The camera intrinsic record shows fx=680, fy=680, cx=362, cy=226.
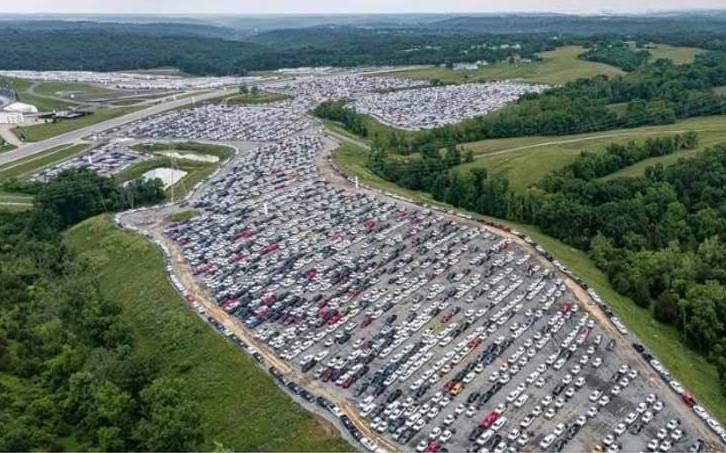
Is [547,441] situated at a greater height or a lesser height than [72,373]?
lesser

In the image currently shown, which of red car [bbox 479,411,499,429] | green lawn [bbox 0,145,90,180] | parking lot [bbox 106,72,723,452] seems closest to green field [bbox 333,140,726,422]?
parking lot [bbox 106,72,723,452]

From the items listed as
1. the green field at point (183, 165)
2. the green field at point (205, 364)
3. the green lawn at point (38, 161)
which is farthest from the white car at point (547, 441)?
the green lawn at point (38, 161)

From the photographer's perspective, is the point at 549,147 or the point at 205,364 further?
the point at 549,147

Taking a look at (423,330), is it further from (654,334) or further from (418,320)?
(654,334)

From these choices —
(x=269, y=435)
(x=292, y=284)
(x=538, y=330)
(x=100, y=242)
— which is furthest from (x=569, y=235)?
(x=100, y=242)

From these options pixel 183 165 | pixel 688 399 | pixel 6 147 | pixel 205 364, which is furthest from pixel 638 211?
pixel 6 147

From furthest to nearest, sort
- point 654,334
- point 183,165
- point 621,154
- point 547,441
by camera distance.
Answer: point 183,165 → point 621,154 → point 654,334 → point 547,441

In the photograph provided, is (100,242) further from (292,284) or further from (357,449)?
(357,449)

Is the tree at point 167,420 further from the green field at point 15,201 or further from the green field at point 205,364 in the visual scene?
the green field at point 15,201
